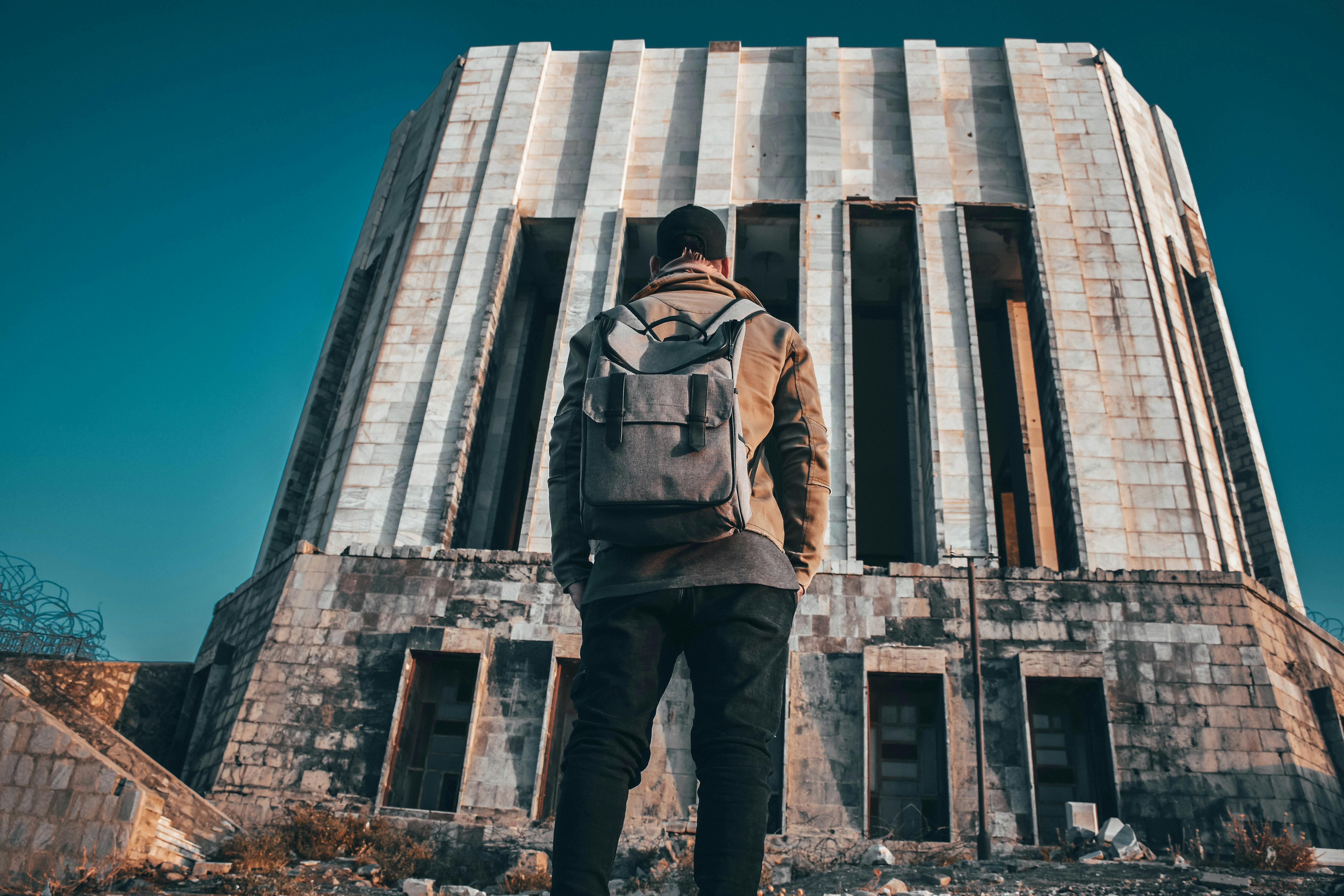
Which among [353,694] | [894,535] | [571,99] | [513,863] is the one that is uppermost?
[571,99]

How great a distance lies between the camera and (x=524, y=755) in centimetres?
1257

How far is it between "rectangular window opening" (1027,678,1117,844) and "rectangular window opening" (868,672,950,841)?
3.79 feet

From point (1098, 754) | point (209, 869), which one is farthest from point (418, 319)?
point (1098, 754)

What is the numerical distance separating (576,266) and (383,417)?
4.75m

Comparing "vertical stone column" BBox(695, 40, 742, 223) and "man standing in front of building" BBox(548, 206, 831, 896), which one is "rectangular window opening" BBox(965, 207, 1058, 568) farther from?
"man standing in front of building" BBox(548, 206, 831, 896)

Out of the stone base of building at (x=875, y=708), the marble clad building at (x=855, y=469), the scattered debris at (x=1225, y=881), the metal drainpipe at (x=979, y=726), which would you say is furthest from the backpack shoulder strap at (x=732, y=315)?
the stone base of building at (x=875, y=708)

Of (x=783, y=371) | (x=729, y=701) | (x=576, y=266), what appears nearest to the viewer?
(x=729, y=701)

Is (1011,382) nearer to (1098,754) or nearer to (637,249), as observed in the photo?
(637,249)

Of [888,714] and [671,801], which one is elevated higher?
[888,714]

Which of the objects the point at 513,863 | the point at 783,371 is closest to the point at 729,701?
the point at 783,371

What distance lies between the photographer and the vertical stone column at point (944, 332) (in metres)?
15.6

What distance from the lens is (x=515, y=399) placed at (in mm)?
19422

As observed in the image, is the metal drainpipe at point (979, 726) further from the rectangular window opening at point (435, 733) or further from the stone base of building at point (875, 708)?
the rectangular window opening at point (435, 733)

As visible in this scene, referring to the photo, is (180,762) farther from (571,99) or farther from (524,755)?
(571,99)
